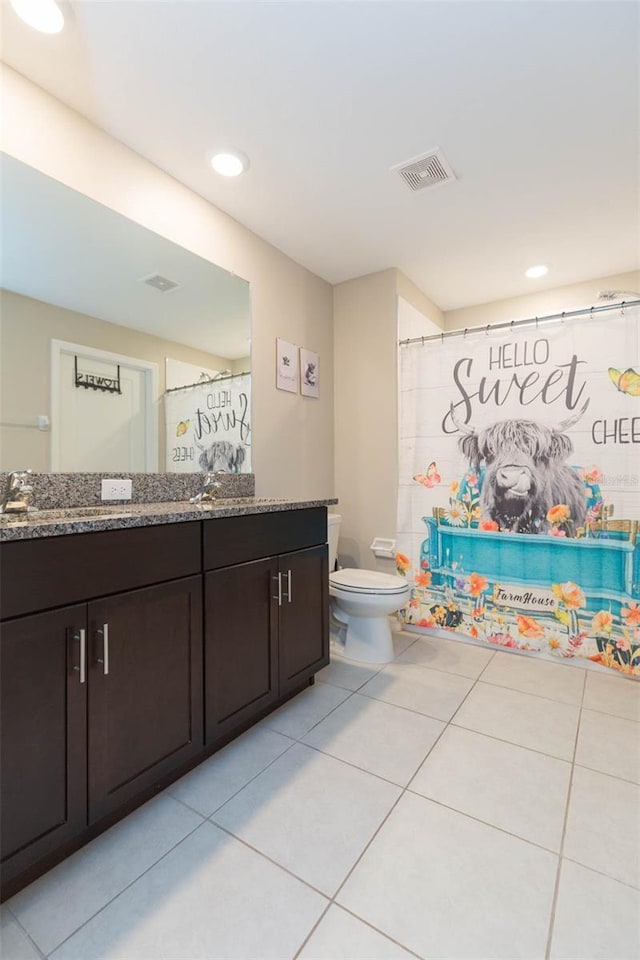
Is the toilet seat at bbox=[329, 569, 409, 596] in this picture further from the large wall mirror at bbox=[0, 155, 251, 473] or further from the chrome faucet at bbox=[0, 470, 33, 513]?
the chrome faucet at bbox=[0, 470, 33, 513]

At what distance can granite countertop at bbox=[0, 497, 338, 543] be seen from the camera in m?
0.96

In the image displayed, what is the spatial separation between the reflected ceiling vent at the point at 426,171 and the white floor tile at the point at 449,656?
2.36 m

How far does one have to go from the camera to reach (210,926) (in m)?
0.93

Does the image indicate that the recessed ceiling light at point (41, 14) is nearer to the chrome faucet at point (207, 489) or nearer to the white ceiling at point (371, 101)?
the white ceiling at point (371, 101)

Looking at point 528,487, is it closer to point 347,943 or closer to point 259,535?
point 259,535

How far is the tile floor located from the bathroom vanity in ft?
0.41

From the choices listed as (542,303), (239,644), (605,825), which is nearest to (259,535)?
(239,644)

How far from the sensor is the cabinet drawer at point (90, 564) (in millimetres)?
939

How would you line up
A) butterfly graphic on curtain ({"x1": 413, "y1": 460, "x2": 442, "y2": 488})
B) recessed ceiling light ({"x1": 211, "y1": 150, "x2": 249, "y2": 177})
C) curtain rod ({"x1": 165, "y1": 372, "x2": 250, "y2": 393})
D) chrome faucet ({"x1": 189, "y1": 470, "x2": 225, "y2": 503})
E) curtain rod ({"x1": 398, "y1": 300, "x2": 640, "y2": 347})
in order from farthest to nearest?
→ butterfly graphic on curtain ({"x1": 413, "y1": 460, "x2": 442, "y2": 488})
curtain rod ({"x1": 398, "y1": 300, "x2": 640, "y2": 347})
curtain rod ({"x1": 165, "y1": 372, "x2": 250, "y2": 393})
chrome faucet ({"x1": 189, "y1": 470, "x2": 225, "y2": 503})
recessed ceiling light ({"x1": 211, "y1": 150, "x2": 249, "y2": 177})

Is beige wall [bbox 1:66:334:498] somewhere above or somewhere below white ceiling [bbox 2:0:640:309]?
below

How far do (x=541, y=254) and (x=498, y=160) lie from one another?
98cm

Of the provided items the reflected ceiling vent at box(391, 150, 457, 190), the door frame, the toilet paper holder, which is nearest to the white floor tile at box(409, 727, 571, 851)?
the toilet paper holder

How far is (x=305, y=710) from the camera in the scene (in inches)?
69.9

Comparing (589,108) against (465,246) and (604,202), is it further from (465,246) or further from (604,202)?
(465,246)
